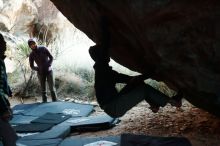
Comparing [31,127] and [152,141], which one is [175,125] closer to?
[152,141]

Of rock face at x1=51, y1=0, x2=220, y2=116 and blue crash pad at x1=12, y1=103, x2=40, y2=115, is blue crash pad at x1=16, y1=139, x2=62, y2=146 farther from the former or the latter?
blue crash pad at x1=12, y1=103, x2=40, y2=115

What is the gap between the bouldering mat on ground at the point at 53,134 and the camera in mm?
7065

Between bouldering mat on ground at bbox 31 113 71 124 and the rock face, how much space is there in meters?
2.76

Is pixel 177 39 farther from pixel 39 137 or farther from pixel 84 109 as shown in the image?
pixel 84 109

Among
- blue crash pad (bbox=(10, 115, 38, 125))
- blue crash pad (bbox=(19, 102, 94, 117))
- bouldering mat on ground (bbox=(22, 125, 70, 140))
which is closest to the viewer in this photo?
bouldering mat on ground (bbox=(22, 125, 70, 140))

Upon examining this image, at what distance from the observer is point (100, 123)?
25.5 ft

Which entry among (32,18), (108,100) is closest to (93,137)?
(108,100)

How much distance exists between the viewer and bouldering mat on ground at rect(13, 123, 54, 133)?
7734 mm

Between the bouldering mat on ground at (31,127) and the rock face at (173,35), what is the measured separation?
252cm

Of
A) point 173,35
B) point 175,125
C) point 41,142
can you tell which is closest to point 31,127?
point 41,142

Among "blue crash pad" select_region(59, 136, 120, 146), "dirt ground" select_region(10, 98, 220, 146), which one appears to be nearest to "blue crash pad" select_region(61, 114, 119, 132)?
"dirt ground" select_region(10, 98, 220, 146)

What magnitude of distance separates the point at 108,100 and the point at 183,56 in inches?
45.5

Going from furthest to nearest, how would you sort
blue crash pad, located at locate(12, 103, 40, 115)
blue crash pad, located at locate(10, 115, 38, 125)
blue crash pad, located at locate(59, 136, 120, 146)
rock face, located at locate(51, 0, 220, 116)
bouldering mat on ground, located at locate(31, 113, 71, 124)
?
blue crash pad, located at locate(12, 103, 40, 115) → blue crash pad, located at locate(10, 115, 38, 125) → bouldering mat on ground, located at locate(31, 113, 71, 124) → blue crash pad, located at locate(59, 136, 120, 146) → rock face, located at locate(51, 0, 220, 116)

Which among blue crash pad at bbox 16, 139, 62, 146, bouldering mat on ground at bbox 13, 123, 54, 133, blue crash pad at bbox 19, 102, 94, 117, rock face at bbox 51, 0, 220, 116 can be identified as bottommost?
blue crash pad at bbox 16, 139, 62, 146
